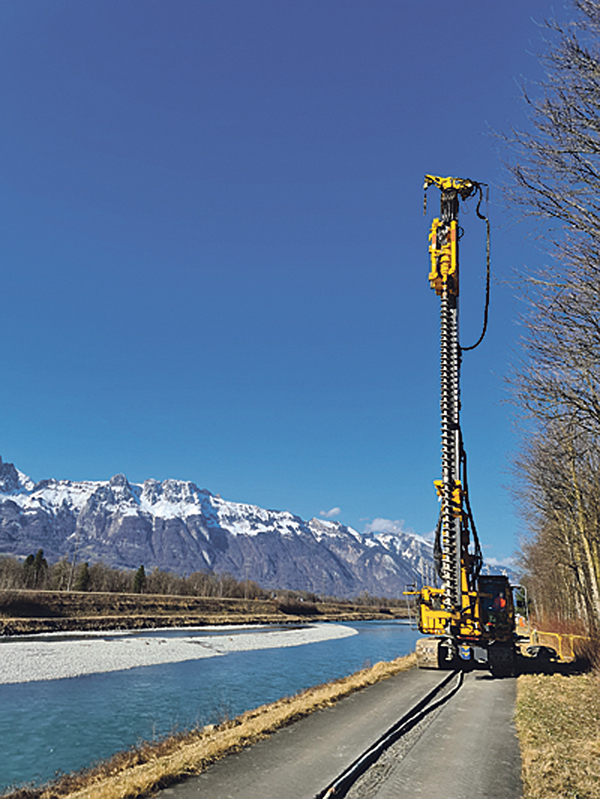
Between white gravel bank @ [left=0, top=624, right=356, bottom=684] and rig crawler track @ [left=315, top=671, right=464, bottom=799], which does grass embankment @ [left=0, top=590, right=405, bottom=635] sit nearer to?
white gravel bank @ [left=0, top=624, right=356, bottom=684]

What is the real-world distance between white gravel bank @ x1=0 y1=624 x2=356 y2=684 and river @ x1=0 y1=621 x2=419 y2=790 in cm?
158

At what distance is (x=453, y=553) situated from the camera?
702 inches

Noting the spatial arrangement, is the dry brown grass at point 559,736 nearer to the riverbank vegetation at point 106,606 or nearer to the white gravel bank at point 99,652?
the white gravel bank at point 99,652

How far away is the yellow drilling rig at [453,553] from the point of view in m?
17.6

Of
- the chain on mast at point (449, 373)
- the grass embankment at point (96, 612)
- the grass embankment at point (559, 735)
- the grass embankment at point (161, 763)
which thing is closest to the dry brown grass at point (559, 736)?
the grass embankment at point (559, 735)

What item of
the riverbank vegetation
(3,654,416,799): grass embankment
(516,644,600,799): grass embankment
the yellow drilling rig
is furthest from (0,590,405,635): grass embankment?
(516,644,600,799): grass embankment

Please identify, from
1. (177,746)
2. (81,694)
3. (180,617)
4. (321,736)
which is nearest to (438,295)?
(321,736)

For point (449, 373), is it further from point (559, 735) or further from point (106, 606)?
point (106, 606)

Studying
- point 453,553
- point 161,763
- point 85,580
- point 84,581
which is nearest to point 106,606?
point 84,581

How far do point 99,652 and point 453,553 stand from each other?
37.4 m

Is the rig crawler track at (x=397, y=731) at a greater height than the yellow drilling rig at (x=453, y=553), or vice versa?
the yellow drilling rig at (x=453, y=553)

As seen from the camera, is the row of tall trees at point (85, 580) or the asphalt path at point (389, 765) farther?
the row of tall trees at point (85, 580)

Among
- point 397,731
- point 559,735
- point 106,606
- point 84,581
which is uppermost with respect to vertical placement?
point 559,735

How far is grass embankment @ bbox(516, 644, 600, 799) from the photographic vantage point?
869 centimetres
